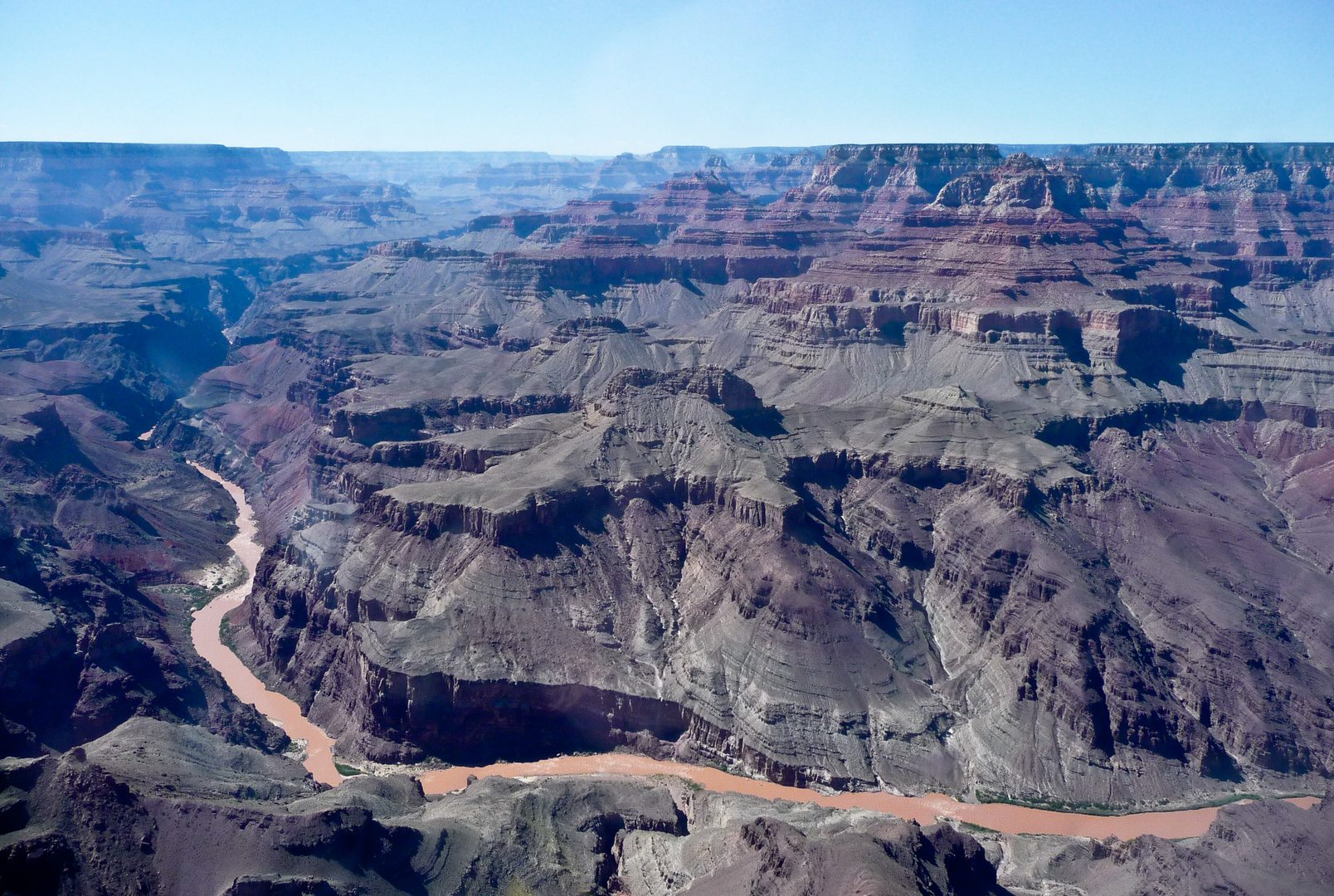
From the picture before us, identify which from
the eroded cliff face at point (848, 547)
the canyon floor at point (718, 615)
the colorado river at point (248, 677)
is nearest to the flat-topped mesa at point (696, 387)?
the eroded cliff face at point (848, 547)

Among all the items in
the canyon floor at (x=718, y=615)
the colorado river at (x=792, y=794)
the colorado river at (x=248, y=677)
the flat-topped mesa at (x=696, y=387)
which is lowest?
the colorado river at (x=248, y=677)

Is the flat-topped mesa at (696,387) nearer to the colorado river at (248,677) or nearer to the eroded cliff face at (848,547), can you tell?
the eroded cliff face at (848,547)

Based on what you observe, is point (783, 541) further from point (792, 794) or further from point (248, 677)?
point (248, 677)

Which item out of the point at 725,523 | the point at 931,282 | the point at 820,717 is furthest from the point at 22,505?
the point at 931,282

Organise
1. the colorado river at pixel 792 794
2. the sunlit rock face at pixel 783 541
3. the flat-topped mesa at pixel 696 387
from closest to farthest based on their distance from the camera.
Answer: the colorado river at pixel 792 794 < the sunlit rock face at pixel 783 541 < the flat-topped mesa at pixel 696 387

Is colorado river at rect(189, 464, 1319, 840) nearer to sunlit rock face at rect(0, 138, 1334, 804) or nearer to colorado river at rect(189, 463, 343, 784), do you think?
colorado river at rect(189, 463, 343, 784)

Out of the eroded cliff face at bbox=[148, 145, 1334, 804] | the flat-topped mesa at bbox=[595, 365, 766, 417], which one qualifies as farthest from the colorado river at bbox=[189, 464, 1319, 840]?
the flat-topped mesa at bbox=[595, 365, 766, 417]

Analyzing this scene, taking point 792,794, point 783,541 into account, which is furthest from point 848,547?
point 792,794
